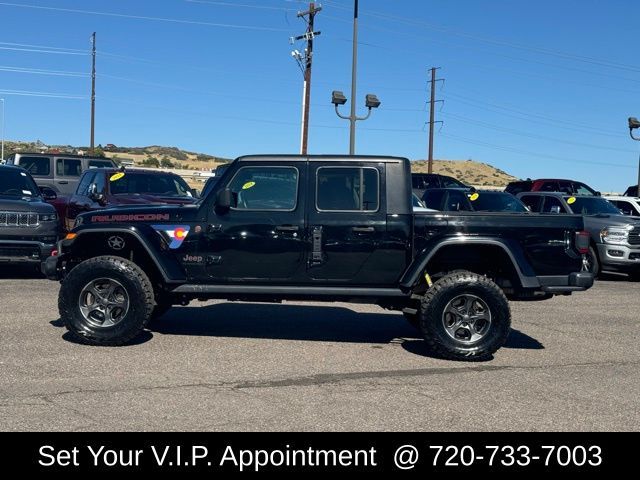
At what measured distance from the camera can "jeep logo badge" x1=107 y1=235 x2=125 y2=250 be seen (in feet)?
26.5

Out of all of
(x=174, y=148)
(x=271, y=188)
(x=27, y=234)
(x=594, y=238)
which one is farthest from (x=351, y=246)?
(x=174, y=148)

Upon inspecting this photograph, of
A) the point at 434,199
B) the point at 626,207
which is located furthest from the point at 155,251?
the point at 626,207

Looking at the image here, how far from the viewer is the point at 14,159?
63.6 ft

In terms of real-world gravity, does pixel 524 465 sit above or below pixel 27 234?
below

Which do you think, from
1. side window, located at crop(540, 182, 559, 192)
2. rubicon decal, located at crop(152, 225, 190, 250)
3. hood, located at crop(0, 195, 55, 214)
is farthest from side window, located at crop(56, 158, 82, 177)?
side window, located at crop(540, 182, 559, 192)

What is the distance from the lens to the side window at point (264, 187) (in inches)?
311

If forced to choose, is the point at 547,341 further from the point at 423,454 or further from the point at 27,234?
the point at 27,234

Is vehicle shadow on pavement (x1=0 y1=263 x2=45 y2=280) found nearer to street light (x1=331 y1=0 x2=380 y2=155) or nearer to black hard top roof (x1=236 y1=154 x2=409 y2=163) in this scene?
black hard top roof (x1=236 y1=154 x2=409 y2=163)

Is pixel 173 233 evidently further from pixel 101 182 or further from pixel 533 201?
pixel 533 201

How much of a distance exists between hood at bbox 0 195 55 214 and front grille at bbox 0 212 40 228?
6cm

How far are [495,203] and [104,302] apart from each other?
10.5 meters

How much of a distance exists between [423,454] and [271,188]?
3.77 m

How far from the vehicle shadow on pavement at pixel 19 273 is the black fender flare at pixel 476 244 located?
7.98 meters

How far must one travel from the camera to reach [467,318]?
7711mm
